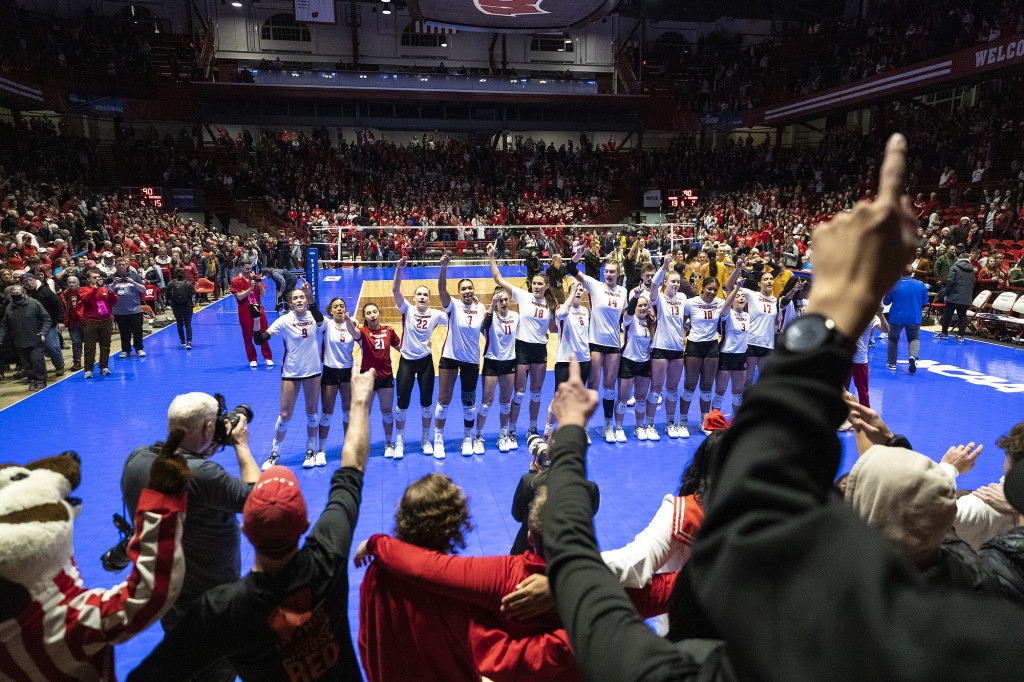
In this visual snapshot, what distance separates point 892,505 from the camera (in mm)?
1688

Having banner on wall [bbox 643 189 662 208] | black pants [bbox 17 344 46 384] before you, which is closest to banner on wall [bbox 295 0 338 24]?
banner on wall [bbox 643 189 662 208]

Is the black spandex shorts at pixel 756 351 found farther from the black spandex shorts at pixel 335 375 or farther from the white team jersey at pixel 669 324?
the black spandex shorts at pixel 335 375

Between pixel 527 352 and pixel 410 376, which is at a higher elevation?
pixel 527 352

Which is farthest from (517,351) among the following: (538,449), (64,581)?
(64,581)

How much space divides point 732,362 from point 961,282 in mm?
8615

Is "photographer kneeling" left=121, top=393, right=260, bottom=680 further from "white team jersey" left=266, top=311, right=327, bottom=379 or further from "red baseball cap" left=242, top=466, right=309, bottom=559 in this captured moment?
"white team jersey" left=266, top=311, right=327, bottom=379

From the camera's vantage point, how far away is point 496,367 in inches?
329

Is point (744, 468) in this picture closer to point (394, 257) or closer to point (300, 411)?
point (300, 411)

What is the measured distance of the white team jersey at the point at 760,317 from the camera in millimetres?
8953

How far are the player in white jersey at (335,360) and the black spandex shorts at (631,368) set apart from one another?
351 centimetres

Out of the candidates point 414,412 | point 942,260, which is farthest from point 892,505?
point 942,260

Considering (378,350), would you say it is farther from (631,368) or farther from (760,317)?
(760,317)

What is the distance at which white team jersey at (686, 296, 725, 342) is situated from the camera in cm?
876

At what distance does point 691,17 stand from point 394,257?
87.0 ft
